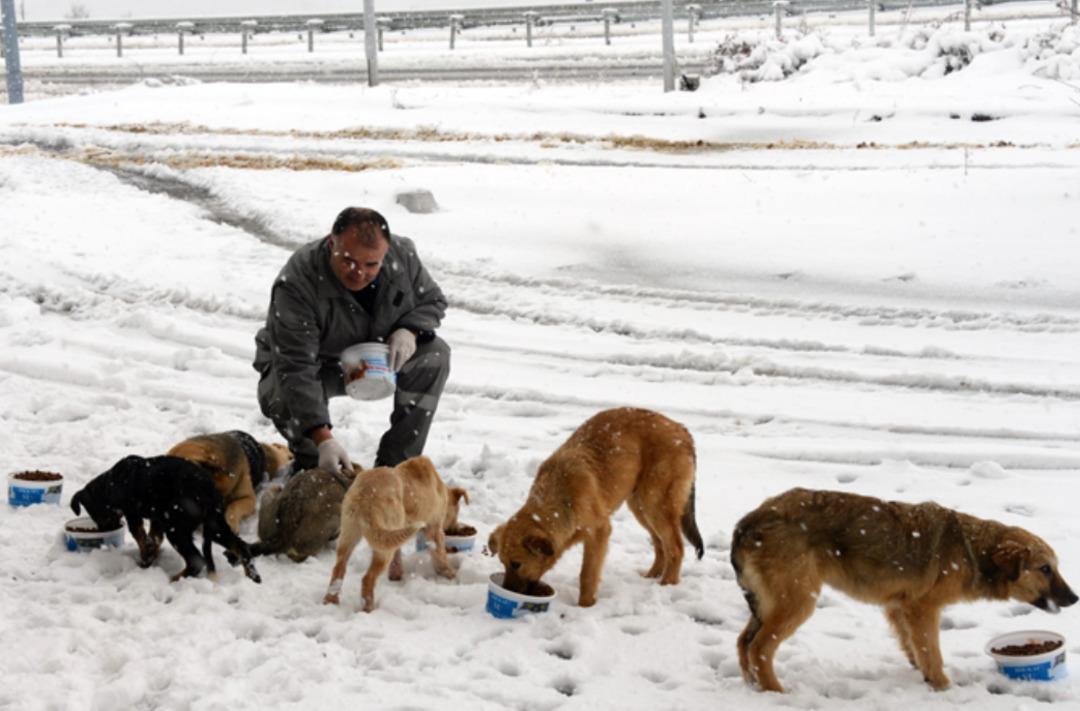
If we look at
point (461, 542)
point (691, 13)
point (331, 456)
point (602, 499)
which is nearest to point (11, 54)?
point (691, 13)

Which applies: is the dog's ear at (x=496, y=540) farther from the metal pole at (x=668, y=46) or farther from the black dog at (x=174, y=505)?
the metal pole at (x=668, y=46)

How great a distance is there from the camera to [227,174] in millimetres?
16312

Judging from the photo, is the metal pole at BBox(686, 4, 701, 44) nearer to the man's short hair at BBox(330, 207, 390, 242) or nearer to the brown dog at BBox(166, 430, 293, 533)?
the man's short hair at BBox(330, 207, 390, 242)

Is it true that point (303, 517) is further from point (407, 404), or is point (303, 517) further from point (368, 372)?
point (407, 404)

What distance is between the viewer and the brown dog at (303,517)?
19.2 feet

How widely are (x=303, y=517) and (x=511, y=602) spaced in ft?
4.10

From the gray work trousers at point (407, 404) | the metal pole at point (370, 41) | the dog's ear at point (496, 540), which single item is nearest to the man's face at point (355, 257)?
the gray work trousers at point (407, 404)

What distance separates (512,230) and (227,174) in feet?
17.0

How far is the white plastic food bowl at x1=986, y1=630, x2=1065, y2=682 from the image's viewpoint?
457 centimetres

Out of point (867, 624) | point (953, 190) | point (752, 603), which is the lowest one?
point (867, 624)

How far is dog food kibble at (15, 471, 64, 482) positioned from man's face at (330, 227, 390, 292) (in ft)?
6.45

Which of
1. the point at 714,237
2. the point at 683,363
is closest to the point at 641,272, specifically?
the point at 714,237

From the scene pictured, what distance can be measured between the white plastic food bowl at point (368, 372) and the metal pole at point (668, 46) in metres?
17.2

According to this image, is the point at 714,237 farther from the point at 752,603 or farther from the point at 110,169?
the point at 110,169
